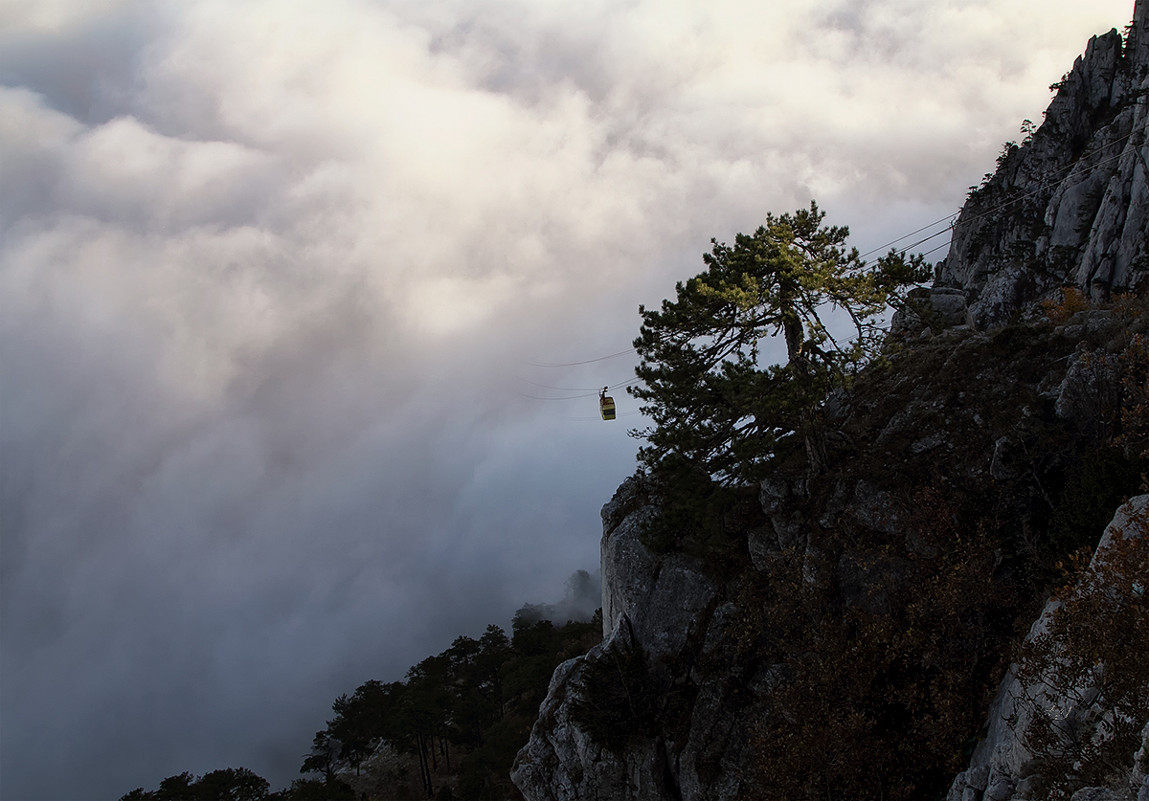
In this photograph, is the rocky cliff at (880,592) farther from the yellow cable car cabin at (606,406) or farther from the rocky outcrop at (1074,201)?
Result: the rocky outcrop at (1074,201)

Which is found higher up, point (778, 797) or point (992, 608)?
point (992, 608)

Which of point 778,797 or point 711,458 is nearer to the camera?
point 778,797


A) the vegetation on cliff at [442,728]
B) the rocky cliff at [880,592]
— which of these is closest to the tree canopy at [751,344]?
the rocky cliff at [880,592]

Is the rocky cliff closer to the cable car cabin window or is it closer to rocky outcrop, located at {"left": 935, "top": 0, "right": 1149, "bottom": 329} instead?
the cable car cabin window

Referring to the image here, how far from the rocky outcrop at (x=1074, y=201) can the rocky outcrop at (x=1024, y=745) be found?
182 ft

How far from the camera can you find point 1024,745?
40.0 feet

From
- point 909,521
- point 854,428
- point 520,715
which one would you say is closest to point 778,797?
point 909,521

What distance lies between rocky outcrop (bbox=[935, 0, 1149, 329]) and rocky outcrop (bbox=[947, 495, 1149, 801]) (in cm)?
5554

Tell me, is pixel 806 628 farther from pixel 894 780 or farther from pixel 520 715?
pixel 520 715

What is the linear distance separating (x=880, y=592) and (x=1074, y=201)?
82.9m

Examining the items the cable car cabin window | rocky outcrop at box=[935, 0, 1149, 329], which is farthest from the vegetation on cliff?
rocky outcrop at box=[935, 0, 1149, 329]

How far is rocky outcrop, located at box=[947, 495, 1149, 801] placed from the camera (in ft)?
31.8

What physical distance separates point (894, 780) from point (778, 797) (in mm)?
3072

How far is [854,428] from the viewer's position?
27781mm
